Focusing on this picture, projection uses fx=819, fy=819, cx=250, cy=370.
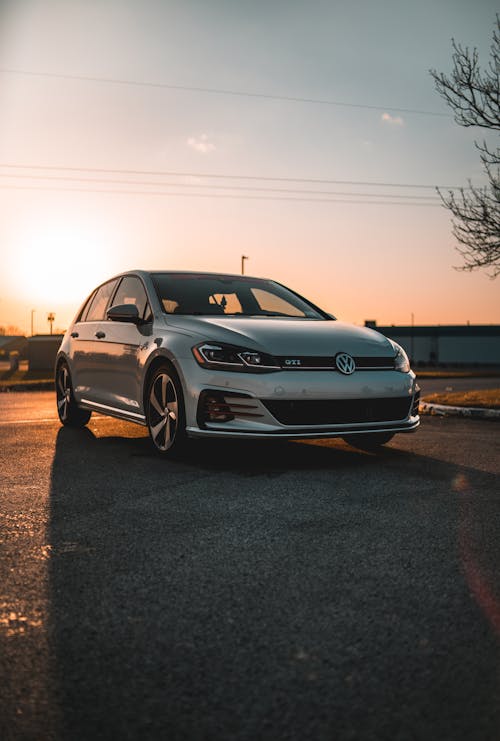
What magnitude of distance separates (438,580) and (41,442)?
558cm

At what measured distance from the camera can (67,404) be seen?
9469 millimetres

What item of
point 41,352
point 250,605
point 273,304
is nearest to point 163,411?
point 273,304

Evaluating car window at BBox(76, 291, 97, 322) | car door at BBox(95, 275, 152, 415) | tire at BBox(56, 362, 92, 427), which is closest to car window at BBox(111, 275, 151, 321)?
car door at BBox(95, 275, 152, 415)

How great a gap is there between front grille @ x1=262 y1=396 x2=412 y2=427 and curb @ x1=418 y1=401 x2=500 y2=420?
15.2 feet

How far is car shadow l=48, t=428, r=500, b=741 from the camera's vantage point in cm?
228

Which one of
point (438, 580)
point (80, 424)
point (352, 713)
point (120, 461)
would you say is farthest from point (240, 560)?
point (80, 424)

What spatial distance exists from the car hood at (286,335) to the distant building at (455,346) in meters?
63.2

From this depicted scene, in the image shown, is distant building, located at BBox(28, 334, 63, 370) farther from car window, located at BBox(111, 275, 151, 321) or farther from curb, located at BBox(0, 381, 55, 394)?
car window, located at BBox(111, 275, 151, 321)

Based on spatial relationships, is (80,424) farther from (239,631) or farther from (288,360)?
(239,631)

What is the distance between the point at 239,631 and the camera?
2.91m

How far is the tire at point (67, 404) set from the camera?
938cm

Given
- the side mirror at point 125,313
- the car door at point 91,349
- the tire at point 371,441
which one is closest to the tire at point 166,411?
the side mirror at point 125,313

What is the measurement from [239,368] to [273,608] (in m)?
3.35

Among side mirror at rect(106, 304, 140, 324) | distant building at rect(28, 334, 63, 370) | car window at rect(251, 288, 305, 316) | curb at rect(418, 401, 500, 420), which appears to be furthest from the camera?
distant building at rect(28, 334, 63, 370)
